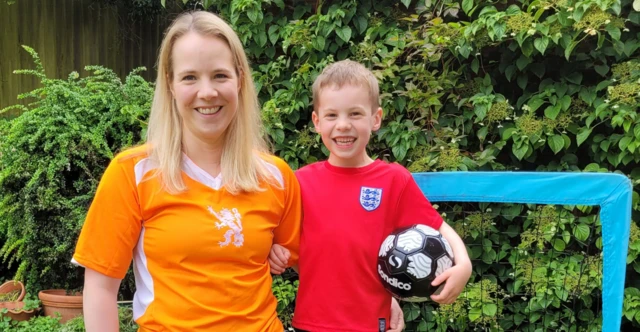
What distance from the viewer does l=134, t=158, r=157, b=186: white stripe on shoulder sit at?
5.90ft

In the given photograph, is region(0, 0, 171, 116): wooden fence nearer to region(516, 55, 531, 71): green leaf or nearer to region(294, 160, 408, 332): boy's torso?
region(516, 55, 531, 71): green leaf

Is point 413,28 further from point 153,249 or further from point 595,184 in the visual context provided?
point 153,249

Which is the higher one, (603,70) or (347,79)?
(603,70)

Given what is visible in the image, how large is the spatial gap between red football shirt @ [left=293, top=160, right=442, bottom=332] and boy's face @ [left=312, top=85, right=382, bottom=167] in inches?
5.1

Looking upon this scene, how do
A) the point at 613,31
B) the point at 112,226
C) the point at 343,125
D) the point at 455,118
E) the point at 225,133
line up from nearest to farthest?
the point at 112,226 → the point at 225,133 → the point at 343,125 → the point at 613,31 → the point at 455,118

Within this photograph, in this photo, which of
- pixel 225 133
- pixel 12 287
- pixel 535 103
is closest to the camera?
pixel 225 133

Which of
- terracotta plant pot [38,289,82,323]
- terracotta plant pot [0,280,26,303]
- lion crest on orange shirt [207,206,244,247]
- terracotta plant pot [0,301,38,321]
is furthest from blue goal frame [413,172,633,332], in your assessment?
terracotta plant pot [0,280,26,303]

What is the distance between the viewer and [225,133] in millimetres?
2020

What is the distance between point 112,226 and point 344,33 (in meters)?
2.33

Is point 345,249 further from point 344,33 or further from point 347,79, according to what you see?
point 344,33

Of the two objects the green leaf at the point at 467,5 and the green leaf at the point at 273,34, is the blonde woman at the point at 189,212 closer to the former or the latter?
the green leaf at the point at 273,34

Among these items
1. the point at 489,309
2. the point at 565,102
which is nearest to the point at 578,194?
the point at 565,102

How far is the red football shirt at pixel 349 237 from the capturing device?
2225 mm

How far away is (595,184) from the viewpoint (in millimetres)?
2537
